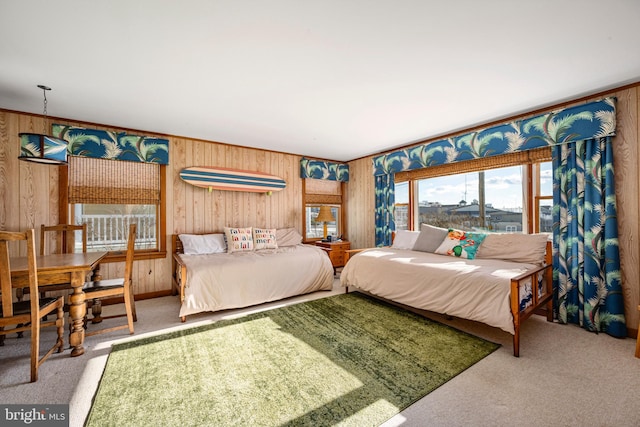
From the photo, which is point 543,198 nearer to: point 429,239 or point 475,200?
point 475,200

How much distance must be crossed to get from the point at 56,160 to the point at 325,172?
3.95 meters

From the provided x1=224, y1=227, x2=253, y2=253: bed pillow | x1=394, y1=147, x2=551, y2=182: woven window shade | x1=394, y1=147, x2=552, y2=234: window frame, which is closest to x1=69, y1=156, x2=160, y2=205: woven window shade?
x1=224, y1=227, x2=253, y2=253: bed pillow

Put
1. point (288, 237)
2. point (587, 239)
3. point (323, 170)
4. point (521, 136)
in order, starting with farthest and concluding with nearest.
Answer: point (323, 170)
point (288, 237)
point (521, 136)
point (587, 239)

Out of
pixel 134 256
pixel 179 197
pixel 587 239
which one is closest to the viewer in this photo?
pixel 587 239

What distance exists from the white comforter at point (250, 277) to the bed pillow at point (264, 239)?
0.16 metres

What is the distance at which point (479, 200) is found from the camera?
3.89 m

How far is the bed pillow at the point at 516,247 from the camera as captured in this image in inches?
114

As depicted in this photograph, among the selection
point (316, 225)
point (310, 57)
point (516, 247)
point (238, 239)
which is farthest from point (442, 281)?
point (316, 225)

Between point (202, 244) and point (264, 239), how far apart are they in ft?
2.99

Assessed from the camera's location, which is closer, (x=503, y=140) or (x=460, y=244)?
(x=503, y=140)

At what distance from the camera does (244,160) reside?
15.1 ft

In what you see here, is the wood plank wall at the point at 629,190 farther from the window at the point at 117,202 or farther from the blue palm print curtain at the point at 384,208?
the window at the point at 117,202

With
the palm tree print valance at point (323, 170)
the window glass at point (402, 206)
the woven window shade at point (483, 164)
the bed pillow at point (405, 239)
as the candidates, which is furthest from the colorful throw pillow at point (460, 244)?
the palm tree print valance at point (323, 170)

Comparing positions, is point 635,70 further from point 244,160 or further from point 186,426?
point 244,160
